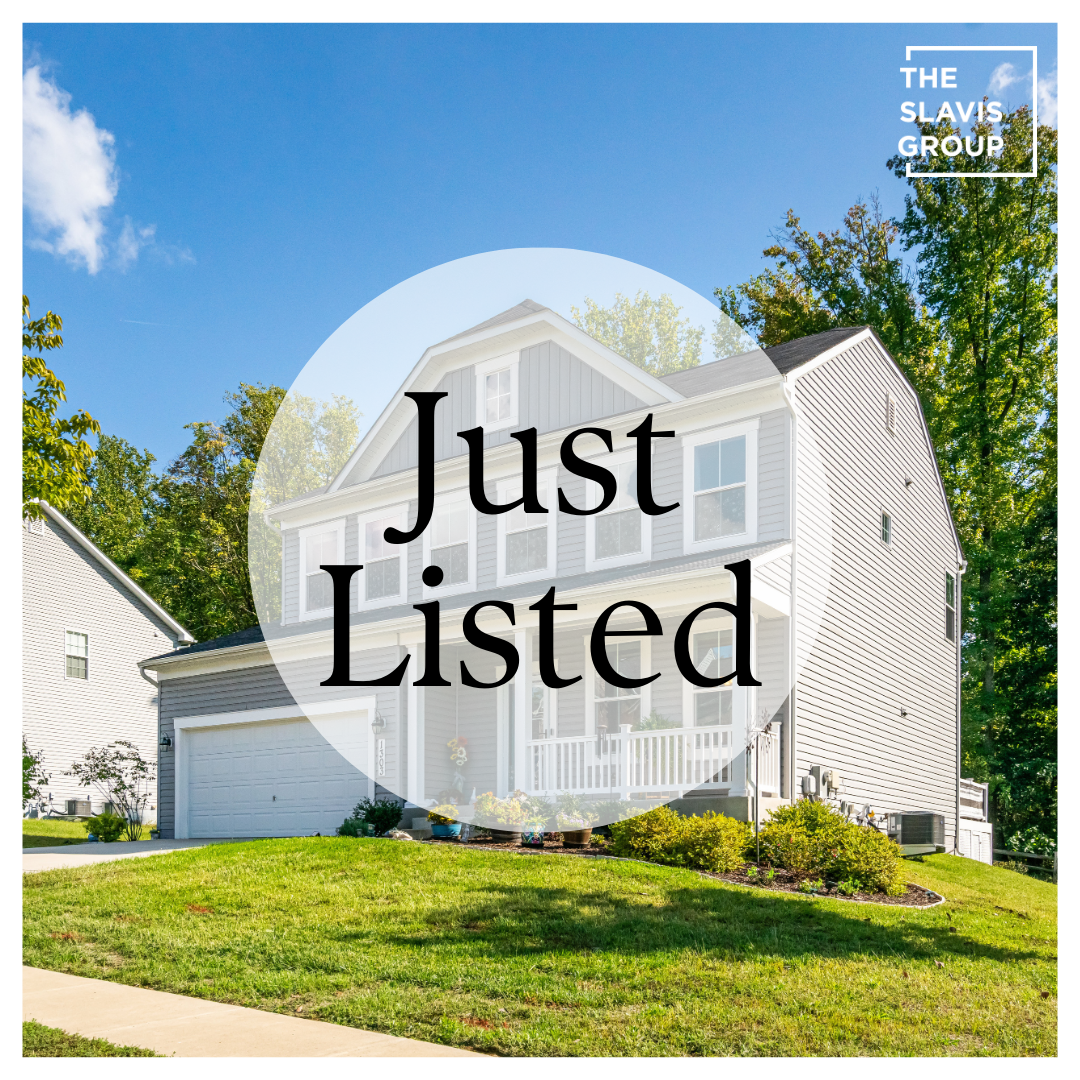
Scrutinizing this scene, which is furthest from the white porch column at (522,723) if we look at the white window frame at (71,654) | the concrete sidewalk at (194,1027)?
the white window frame at (71,654)

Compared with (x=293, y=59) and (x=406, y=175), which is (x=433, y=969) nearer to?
(x=293, y=59)

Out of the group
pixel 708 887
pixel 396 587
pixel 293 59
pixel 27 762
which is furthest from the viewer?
pixel 27 762

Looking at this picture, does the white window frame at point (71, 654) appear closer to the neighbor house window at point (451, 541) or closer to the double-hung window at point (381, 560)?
the double-hung window at point (381, 560)

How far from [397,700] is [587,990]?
9026mm

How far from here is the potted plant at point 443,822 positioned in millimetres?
13258

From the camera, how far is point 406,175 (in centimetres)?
1291

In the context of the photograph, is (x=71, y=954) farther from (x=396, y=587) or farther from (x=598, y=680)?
(x=396, y=587)

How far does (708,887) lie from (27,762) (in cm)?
1461

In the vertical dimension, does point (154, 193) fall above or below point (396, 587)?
above

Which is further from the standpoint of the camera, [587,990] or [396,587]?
[396,587]

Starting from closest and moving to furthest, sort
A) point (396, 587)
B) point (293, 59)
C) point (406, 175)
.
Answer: point (293, 59), point (406, 175), point (396, 587)

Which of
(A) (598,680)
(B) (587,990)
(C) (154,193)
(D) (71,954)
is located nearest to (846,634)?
(A) (598,680)

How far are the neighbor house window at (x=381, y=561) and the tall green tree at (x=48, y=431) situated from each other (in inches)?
234
